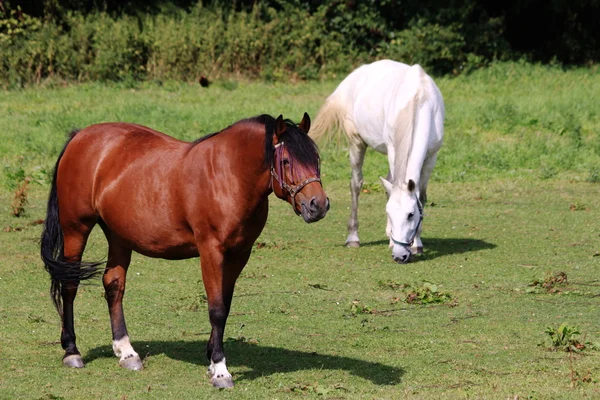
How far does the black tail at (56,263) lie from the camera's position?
6.45 meters

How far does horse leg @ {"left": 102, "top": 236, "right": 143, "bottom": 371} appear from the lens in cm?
646

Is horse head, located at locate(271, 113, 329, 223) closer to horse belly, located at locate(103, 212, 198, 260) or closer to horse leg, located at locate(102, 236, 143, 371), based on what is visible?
horse belly, located at locate(103, 212, 198, 260)

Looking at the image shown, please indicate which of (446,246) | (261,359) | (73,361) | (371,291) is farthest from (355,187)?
(73,361)

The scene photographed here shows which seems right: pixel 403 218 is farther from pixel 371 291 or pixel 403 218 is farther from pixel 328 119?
pixel 328 119

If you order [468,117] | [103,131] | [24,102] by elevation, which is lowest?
[24,102]

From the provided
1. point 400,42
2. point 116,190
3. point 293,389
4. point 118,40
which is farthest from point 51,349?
point 400,42

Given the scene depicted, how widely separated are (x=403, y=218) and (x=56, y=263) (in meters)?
3.78

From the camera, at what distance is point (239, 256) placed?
6.06m

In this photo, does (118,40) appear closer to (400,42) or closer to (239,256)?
(400,42)

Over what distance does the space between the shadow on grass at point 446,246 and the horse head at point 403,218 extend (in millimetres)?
921

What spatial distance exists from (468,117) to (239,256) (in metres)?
11.3

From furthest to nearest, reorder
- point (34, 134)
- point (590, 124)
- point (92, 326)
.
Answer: point (590, 124) < point (34, 134) < point (92, 326)

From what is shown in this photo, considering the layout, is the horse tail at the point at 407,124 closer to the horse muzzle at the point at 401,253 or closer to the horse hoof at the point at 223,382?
the horse muzzle at the point at 401,253

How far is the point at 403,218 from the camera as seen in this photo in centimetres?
927
